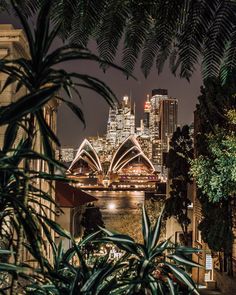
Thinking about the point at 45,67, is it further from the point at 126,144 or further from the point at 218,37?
the point at 126,144

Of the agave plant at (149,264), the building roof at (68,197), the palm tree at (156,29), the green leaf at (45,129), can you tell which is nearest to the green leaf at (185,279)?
the agave plant at (149,264)

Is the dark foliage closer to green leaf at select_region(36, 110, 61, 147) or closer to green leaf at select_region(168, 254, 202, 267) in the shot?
green leaf at select_region(168, 254, 202, 267)

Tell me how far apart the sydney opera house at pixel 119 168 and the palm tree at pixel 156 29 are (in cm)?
6704

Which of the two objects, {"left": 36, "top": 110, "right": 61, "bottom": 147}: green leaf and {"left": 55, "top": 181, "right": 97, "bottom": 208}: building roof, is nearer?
{"left": 36, "top": 110, "right": 61, "bottom": 147}: green leaf

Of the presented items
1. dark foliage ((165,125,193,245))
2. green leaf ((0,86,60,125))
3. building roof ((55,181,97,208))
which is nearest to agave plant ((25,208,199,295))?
green leaf ((0,86,60,125))

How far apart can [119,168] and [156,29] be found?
7544 centimetres

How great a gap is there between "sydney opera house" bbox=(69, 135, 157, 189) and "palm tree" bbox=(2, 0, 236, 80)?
6704 centimetres

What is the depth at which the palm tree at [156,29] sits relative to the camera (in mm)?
2252

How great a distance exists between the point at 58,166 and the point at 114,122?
140m

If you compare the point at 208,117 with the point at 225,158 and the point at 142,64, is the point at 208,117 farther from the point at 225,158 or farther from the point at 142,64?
the point at 142,64

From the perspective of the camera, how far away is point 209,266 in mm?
16797

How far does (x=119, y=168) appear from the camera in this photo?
3061 inches

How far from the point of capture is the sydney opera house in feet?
238

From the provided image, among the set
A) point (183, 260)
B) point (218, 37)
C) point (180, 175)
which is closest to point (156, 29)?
point (218, 37)
